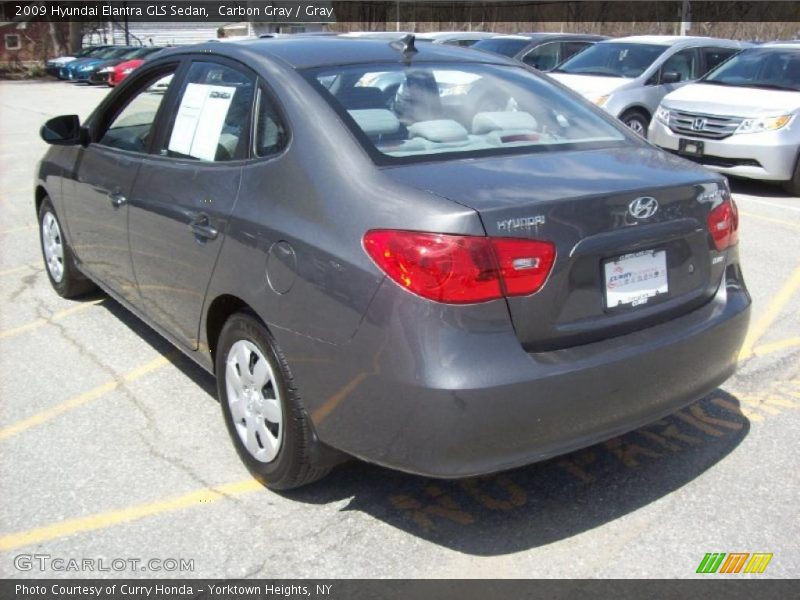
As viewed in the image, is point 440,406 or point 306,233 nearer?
point 440,406

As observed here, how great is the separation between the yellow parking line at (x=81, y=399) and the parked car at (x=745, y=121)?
23.0 ft

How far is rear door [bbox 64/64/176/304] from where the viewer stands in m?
4.30

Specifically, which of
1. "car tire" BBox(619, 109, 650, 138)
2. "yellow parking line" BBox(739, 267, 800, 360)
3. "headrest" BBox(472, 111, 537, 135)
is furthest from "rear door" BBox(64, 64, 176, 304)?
"car tire" BBox(619, 109, 650, 138)

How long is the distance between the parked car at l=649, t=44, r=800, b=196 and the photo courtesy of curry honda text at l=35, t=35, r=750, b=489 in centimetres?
604

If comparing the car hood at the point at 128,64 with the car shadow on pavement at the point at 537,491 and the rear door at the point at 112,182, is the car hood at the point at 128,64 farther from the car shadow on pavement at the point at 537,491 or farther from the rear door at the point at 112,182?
the car shadow on pavement at the point at 537,491

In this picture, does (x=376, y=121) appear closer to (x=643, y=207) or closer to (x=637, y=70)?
(x=643, y=207)

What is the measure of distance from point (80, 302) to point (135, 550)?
312 cm

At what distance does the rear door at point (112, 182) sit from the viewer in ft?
14.1

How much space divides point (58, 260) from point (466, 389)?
401 cm

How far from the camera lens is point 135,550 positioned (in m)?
3.05

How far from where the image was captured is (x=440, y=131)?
134 inches

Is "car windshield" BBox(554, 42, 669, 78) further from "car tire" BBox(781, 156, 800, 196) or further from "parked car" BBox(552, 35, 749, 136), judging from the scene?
"car tire" BBox(781, 156, 800, 196)
